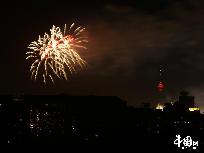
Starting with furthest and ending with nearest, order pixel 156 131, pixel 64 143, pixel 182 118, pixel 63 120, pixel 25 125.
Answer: pixel 182 118 → pixel 156 131 → pixel 63 120 → pixel 25 125 → pixel 64 143

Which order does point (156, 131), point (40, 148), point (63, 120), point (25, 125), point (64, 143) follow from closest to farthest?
point (40, 148), point (64, 143), point (25, 125), point (63, 120), point (156, 131)

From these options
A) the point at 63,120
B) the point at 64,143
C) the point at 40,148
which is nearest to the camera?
the point at 40,148

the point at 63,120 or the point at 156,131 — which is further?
the point at 156,131

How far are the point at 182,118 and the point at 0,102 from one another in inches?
2580

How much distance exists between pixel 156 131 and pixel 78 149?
3273 cm

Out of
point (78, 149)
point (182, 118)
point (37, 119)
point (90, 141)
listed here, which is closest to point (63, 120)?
point (37, 119)

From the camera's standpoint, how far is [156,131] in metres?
108

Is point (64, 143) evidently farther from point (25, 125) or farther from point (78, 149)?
point (25, 125)

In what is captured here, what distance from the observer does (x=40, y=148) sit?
258ft

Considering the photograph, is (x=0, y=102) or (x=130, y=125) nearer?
(x=0, y=102)

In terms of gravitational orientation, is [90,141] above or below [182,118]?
below

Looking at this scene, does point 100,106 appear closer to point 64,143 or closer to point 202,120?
point 64,143

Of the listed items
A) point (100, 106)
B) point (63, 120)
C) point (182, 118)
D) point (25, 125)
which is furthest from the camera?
point (182, 118)

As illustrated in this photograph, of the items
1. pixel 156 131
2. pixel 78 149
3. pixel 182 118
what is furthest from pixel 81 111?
pixel 182 118
